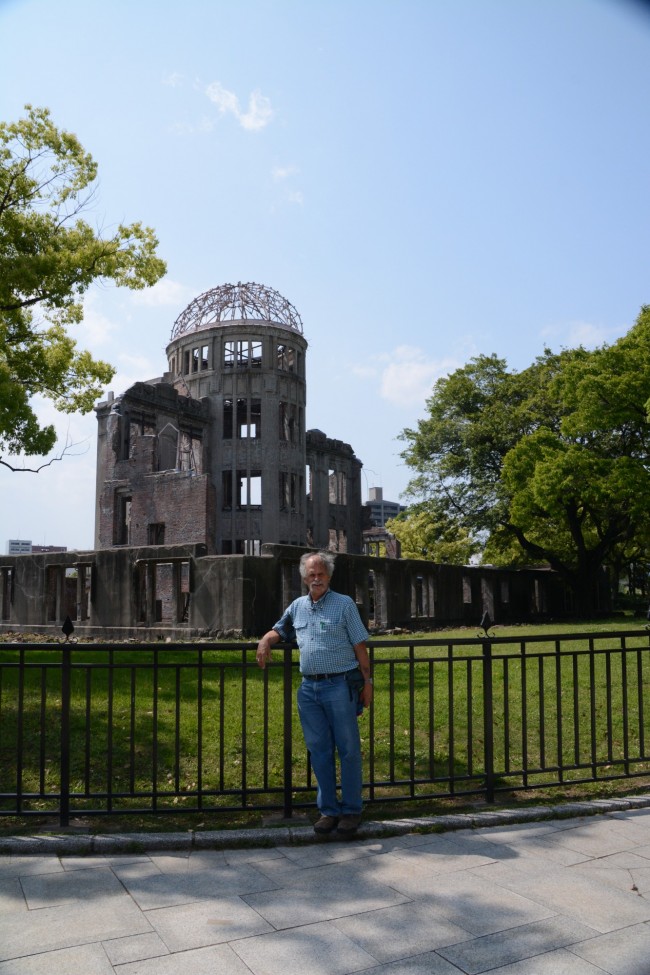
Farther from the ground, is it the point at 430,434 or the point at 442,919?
the point at 430,434

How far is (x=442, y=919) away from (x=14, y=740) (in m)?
5.83

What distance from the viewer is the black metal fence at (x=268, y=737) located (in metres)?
5.86

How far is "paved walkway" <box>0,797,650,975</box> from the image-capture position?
3572mm

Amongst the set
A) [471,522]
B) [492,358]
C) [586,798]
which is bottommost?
[586,798]

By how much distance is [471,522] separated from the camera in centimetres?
3753

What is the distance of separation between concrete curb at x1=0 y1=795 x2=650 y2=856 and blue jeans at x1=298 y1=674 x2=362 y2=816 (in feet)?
0.81

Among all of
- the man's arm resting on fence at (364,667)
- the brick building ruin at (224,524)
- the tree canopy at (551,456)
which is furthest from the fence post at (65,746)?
the tree canopy at (551,456)

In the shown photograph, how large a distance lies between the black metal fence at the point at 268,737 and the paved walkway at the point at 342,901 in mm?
554

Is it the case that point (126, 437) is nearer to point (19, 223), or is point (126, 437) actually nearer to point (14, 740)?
point (19, 223)

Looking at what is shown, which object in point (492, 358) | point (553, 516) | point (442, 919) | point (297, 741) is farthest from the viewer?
point (492, 358)

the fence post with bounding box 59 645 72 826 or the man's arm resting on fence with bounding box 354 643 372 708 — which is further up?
the man's arm resting on fence with bounding box 354 643 372 708

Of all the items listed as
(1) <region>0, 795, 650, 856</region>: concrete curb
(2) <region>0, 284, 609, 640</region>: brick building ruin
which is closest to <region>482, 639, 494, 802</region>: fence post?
(1) <region>0, 795, 650, 856</region>: concrete curb

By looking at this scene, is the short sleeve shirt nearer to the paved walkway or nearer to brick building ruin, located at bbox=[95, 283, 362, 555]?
the paved walkway

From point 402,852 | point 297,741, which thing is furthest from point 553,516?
point 402,852
